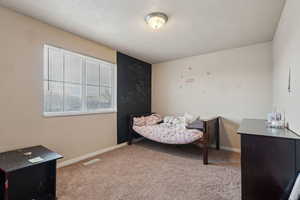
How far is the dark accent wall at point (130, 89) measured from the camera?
11.9 ft

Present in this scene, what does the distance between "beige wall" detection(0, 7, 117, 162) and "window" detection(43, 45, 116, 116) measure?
5.5 inches

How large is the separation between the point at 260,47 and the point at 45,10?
382 centimetres

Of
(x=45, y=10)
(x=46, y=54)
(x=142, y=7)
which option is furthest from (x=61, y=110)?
(x=142, y=7)

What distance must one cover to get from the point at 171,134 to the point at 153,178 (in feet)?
3.56

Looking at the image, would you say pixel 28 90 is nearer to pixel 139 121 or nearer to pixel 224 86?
pixel 139 121

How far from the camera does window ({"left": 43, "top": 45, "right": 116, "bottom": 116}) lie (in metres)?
2.48

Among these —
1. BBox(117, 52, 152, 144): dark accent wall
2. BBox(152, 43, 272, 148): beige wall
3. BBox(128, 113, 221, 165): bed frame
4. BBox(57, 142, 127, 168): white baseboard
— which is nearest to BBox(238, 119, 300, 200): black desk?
BBox(128, 113, 221, 165): bed frame

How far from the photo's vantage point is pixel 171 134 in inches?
122

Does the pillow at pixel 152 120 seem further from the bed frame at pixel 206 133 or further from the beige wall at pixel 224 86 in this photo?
the beige wall at pixel 224 86

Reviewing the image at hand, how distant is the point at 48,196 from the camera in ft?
5.57

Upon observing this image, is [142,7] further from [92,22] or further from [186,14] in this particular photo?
[92,22]

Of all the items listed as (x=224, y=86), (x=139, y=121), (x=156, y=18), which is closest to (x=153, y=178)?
(x=139, y=121)

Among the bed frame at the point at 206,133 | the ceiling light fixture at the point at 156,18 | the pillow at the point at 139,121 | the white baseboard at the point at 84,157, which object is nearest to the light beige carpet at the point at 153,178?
the white baseboard at the point at 84,157

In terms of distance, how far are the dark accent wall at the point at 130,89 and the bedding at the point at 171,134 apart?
0.40m
